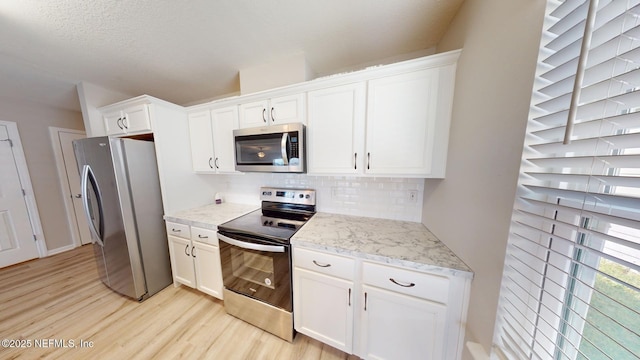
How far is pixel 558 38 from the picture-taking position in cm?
53

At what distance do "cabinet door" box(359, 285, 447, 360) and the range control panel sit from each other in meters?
0.98

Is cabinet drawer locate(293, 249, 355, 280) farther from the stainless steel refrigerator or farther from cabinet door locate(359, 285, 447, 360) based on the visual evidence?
the stainless steel refrigerator

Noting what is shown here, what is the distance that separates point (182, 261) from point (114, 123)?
70.6 inches

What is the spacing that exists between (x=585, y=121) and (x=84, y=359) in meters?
3.01

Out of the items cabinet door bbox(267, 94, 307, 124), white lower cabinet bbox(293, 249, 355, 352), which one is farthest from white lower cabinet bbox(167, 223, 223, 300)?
cabinet door bbox(267, 94, 307, 124)

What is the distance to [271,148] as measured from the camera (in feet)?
5.18

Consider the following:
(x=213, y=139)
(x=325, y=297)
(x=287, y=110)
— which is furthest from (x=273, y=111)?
(x=325, y=297)

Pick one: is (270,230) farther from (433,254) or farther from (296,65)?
(296,65)

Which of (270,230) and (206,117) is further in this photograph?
(206,117)

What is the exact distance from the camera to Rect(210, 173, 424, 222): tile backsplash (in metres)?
1.60

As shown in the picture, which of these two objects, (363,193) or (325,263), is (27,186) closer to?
(325,263)

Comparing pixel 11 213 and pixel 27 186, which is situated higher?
pixel 27 186

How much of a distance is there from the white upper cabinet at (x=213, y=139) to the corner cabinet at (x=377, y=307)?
4.32ft

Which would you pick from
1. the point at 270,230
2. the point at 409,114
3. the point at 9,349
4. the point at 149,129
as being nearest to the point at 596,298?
the point at 409,114
